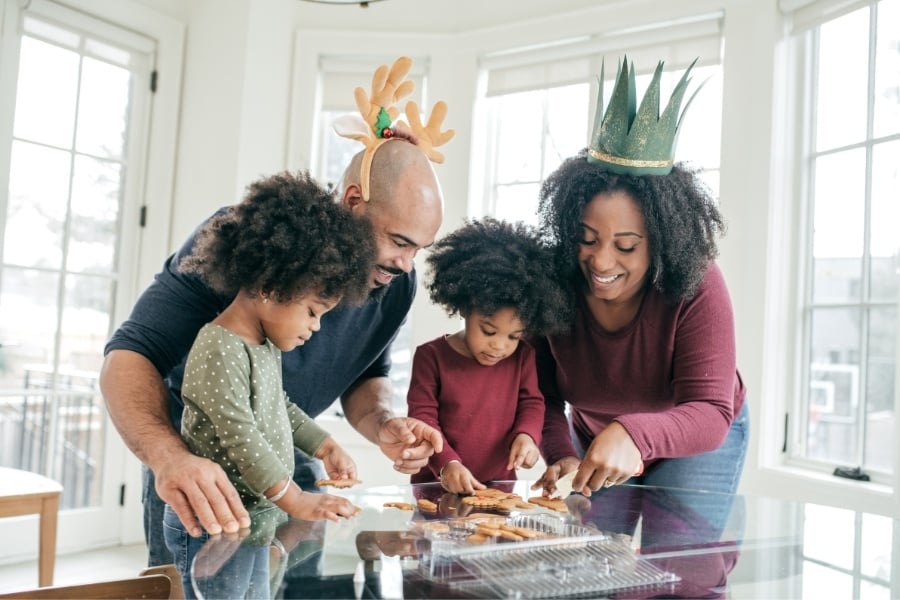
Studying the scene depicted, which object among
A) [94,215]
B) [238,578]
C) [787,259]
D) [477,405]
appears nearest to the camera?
[238,578]

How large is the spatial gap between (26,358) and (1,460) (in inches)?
19.2

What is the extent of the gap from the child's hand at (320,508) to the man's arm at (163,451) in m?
0.10

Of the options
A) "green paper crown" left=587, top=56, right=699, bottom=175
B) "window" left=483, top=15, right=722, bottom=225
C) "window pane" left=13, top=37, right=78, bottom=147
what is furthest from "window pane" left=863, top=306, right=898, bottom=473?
"window pane" left=13, top=37, right=78, bottom=147

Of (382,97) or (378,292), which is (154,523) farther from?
(382,97)

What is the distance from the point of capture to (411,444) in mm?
1616

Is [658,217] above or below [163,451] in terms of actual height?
above

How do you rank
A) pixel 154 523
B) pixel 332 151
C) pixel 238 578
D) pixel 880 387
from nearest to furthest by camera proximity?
→ 1. pixel 238 578
2. pixel 154 523
3. pixel 880 387
4. pixel 332 151

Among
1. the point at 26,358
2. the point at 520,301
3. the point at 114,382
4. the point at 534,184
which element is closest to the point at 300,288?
the point at 114,382

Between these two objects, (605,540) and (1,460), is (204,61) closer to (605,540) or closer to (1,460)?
(1,460)

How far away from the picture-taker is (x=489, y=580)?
920 millimetres

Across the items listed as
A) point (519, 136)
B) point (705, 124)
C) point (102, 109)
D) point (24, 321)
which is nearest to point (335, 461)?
point (705, 124)

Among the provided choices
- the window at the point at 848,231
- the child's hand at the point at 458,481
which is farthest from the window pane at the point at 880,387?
the child's hand at the point at 458,481

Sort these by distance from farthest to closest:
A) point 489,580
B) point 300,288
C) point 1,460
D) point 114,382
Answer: point 1,460, point 114,382, point 300,288, point 489,580

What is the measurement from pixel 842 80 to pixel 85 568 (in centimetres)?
384
